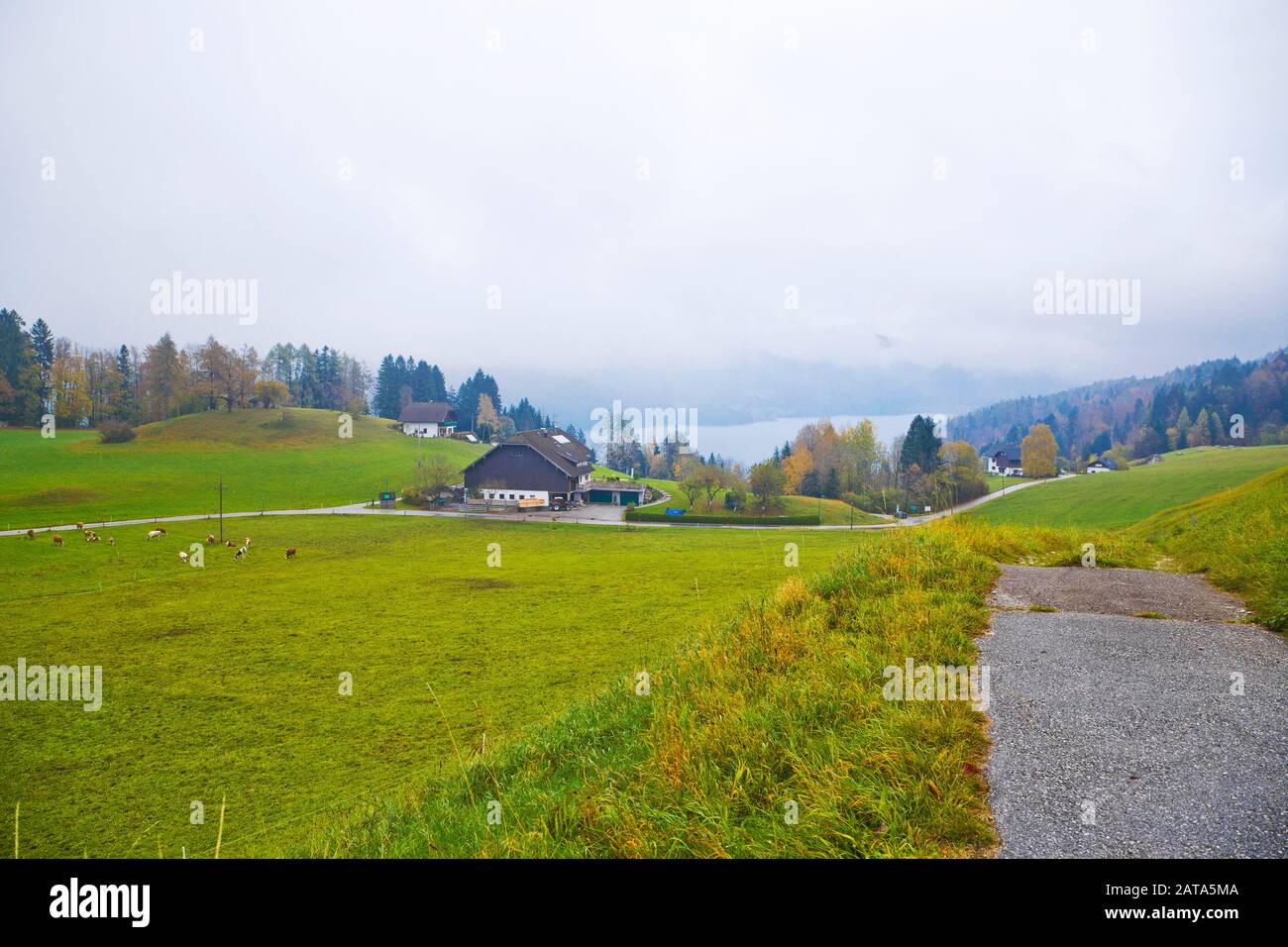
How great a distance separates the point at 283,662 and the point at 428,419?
106374 millimetres

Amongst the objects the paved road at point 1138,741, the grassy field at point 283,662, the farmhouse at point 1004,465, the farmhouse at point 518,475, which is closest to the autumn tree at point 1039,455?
the farmhouse at point 1004,465

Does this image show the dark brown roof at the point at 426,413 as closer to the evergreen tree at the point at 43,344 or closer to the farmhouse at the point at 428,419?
the farmhouse at the point at 428,419

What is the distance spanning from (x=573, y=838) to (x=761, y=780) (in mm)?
1609

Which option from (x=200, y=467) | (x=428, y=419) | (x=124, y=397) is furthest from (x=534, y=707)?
(x=428, y=419)

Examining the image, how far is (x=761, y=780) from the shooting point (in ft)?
15.8

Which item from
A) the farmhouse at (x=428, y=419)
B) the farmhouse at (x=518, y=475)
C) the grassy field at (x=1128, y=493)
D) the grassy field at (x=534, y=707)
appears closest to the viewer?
the grassy field at (x=534, y=707)

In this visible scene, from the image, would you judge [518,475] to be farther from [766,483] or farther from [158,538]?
[158,538]

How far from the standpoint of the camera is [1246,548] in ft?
33.9

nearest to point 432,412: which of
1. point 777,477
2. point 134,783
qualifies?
point 777,477

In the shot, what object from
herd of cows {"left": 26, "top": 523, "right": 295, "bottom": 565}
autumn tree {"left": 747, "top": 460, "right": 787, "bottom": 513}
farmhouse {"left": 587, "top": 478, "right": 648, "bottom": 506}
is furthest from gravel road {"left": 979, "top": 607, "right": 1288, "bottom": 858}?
farmhouse {"left": 587, "top": 478, "right": 648, "bottom": 506}

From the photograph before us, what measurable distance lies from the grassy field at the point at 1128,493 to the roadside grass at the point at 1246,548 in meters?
21.7

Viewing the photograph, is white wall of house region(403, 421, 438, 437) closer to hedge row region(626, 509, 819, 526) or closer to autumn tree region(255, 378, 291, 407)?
autumn tree region(255, 378, 291, 407)

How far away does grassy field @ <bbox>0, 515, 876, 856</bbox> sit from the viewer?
900cm

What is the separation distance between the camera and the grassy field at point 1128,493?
40.4m
